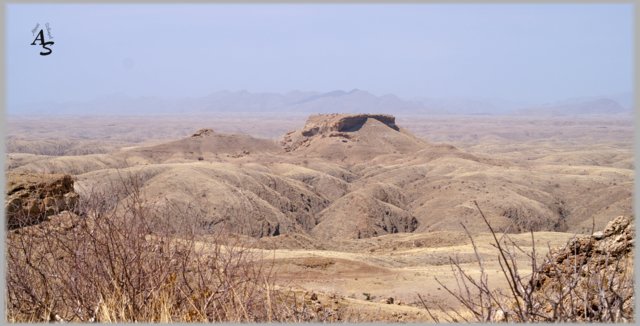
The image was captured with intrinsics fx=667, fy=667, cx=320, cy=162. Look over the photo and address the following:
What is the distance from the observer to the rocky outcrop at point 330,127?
271ft

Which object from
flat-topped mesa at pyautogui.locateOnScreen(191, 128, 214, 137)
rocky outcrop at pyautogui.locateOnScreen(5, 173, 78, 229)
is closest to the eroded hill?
flat-topped mesa at pyautogui.locateOnScreen(191, 128, 214, 137)

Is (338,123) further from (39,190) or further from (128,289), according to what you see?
(128,289)

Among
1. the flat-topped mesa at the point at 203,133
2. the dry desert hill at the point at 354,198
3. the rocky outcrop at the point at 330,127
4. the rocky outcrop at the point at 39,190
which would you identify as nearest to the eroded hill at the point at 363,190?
the dry desert hill at the point at 354,198

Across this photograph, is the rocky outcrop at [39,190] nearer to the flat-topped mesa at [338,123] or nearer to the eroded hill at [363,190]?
the eroded hill at [363,190]

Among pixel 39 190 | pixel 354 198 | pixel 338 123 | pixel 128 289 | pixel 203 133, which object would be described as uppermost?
pixel 128 289

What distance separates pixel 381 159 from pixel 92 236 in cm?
6498

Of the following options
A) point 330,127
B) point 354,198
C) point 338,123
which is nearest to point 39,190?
point 354,198

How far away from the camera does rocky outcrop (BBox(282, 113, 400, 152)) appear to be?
271 ft

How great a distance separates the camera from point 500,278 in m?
19.5

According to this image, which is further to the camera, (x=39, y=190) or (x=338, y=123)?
(x=338, y=123)

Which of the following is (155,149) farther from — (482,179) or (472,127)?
(472,127)

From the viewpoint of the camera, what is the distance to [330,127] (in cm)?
8319

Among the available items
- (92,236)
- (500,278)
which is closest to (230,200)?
(500,278)

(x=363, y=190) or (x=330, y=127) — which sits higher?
(x=330, y=127)
